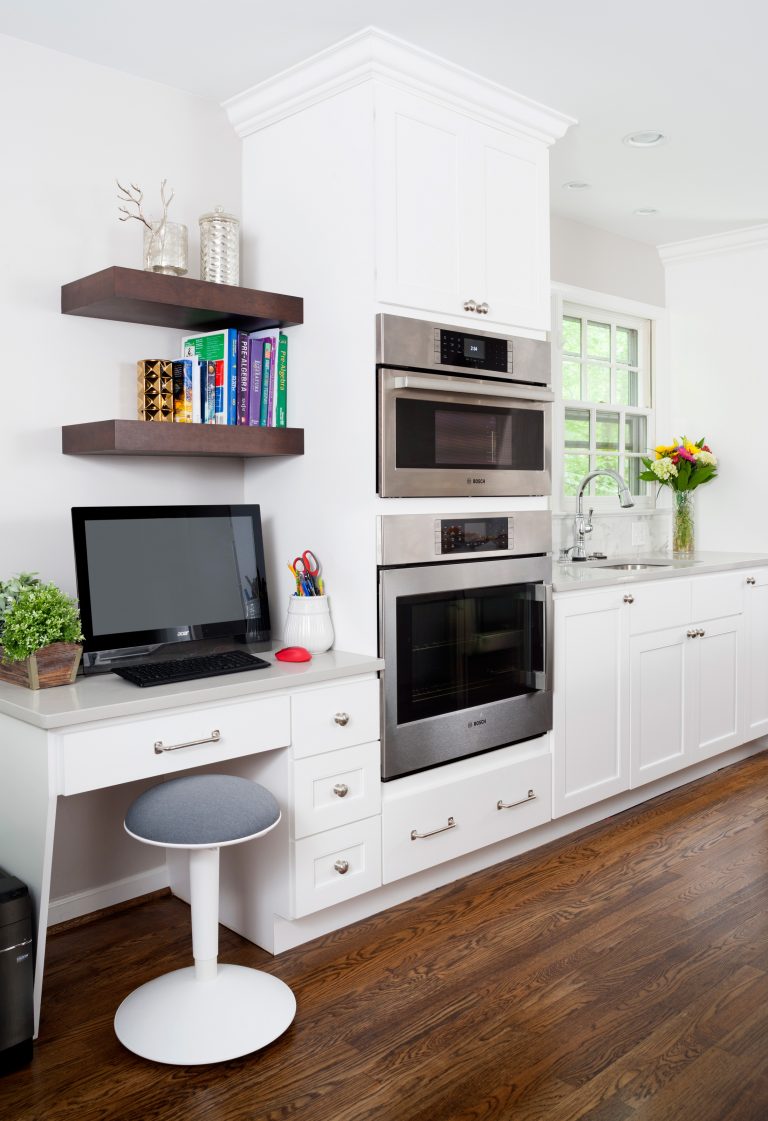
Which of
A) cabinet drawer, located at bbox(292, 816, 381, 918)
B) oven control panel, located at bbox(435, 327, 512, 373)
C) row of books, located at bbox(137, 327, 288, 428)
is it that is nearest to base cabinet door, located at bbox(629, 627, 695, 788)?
oven control panel, located at bbox(435, 327, 512, 373)

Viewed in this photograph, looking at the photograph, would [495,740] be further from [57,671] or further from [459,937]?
[57,671]

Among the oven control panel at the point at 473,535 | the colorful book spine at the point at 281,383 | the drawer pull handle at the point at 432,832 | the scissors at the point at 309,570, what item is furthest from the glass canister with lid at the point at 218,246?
the drawer pull handle at the point at 432,832

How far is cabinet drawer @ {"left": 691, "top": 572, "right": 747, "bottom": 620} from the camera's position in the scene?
12.6ft

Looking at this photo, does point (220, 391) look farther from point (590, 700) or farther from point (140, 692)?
point (590, 700)

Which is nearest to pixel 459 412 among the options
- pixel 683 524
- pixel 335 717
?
pixel 335 717

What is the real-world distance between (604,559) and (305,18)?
103 inches

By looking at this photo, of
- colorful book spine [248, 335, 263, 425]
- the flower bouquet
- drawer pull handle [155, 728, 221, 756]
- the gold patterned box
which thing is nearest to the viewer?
drawer pull handle [155, 728, 221, 756]

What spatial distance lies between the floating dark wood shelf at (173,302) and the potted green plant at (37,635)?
78 centimetres

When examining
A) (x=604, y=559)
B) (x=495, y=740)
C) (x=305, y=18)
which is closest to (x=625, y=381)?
(x=604, y=559)

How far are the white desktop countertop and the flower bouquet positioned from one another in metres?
2.56

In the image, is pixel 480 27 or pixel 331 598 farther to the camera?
pixel 331 598

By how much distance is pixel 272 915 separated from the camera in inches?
98.1

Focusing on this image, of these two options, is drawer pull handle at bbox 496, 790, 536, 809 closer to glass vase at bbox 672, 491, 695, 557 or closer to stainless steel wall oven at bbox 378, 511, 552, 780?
stainless steel wall oven at bbox 378, 511, 552, 780

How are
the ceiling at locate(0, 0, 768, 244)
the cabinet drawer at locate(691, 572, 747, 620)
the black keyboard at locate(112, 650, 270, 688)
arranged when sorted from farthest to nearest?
the cabinet drawer at locate(691, 572, 747, 620), the ceiling at locate(0, 0, 768, 244), the black keyboard at locate(112, 650, 270, 688)
